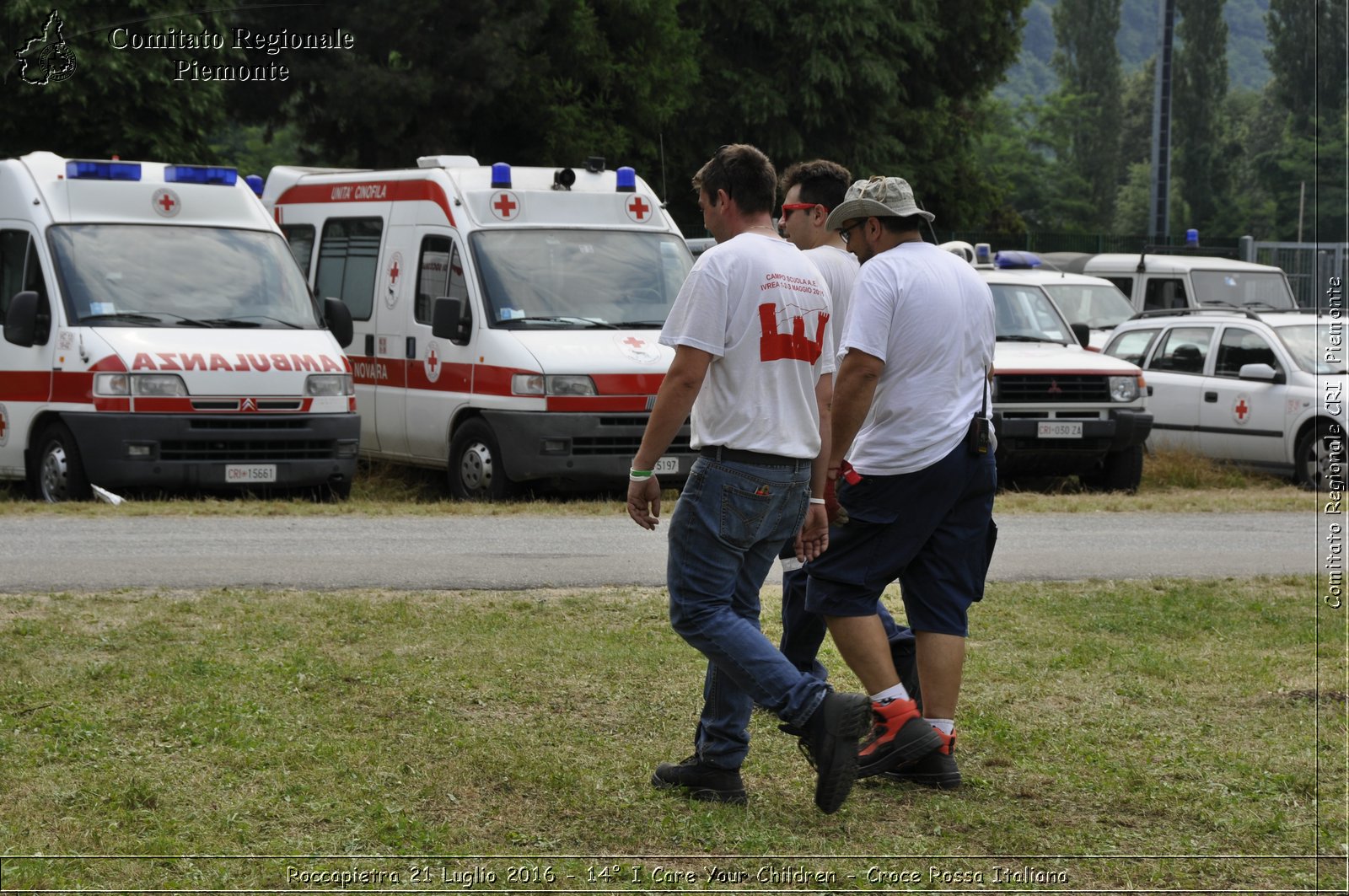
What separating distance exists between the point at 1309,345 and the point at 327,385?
8.89 metres

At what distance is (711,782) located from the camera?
502cm

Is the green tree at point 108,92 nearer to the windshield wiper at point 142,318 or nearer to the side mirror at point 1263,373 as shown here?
the windshield wiper at point 142,318

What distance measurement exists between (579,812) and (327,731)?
3.74ft

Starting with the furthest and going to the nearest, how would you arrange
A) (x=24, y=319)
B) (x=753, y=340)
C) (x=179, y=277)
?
(x=179, y=277) → (x=24, y=319) → (x=753, y=340)

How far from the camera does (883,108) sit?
34.2 metres

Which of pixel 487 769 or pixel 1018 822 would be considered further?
pixel 487 769

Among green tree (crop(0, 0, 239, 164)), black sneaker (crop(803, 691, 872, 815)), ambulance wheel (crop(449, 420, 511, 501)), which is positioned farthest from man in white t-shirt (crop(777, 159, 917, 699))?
green tree (crop(0, 0, 239, 164))

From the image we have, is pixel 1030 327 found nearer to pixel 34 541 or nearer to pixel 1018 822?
pixel 34 541

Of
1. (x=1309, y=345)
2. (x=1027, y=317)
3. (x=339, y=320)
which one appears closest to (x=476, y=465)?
(x=339, y=320)

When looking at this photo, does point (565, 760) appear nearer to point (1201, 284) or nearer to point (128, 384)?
point (128, 384)

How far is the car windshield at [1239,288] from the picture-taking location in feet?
74.0

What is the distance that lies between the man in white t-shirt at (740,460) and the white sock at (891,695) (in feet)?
1.52

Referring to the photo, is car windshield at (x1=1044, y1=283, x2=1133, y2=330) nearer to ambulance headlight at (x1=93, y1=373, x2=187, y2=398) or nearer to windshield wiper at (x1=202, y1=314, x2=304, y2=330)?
windshield wiper at (x1=202, y1=314, x2=304, y2=330)

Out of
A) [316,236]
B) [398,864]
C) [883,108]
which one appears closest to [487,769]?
[398,864]
